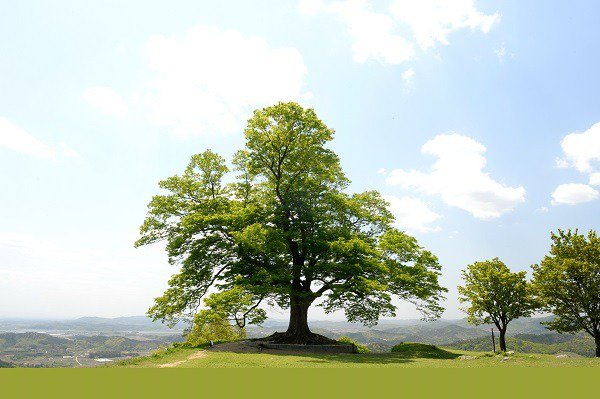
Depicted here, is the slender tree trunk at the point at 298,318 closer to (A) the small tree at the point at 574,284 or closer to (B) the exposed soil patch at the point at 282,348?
(B) the exposed soil patch at the point at 282,348

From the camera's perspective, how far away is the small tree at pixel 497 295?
39844 millimetres

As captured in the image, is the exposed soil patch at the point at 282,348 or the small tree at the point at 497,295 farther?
the small tree at the point at 497,295

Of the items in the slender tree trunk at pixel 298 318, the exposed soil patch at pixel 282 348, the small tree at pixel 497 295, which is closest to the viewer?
the exposed soil patch at pixel 282 348

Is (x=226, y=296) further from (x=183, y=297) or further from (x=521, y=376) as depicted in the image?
(x=521, y=376)

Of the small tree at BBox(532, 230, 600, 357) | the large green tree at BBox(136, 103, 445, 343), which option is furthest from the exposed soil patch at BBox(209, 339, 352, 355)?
the small tree at BBox(532, 230, 600, 357)

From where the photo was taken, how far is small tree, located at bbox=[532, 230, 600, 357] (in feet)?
98.0

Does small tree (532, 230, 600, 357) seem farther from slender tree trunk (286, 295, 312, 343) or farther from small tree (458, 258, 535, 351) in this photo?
slender tree trunk (286, 295, 312, 343)

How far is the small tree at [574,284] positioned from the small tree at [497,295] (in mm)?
6541

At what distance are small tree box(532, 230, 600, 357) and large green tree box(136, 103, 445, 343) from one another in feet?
32.0

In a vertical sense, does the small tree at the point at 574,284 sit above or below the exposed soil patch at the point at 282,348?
above

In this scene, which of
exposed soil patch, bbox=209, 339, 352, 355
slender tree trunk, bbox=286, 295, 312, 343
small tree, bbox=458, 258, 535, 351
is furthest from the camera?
small tree, bbox=458, 258, 535, 351

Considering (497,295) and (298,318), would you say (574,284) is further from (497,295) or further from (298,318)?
(298,318)

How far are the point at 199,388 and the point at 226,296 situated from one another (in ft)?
48.2

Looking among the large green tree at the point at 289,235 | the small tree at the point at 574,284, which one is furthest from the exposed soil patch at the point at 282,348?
the small tree at the point at 574,284
